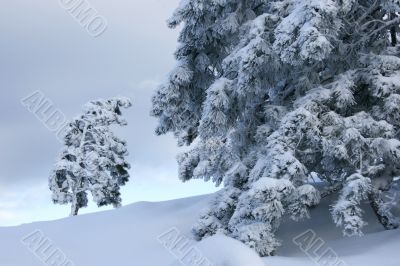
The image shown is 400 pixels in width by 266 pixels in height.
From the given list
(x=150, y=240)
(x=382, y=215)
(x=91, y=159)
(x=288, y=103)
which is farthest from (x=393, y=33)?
(x=91, y=159)

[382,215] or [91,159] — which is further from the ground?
[91,159]

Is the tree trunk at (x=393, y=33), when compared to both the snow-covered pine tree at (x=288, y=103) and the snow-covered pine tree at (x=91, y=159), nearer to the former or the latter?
the snow-covered pine tree at (x=288, y=103)

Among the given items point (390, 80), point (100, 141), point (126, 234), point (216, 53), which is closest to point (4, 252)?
point (126, 234)

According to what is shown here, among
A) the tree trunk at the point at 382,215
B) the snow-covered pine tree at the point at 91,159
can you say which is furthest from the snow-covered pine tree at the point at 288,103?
the snow-covered pine tree at the point at 91,159

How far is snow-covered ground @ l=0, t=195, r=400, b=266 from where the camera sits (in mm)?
8773

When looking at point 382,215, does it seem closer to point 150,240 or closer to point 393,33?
point 393,33

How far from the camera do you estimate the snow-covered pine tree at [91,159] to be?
23297 millimetres

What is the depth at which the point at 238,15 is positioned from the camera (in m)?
11.3

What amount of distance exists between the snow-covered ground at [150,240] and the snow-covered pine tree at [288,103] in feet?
1.90

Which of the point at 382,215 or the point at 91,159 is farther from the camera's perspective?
the point at 91,159

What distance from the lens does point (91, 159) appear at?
77.6 ft

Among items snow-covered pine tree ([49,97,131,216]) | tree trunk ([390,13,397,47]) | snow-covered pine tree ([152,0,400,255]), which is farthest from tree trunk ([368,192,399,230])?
snow-covered pine tree ([49,97,131,216])

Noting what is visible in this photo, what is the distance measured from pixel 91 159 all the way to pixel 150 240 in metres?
12.9

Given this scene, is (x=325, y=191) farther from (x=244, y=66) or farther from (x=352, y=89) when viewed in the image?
(x=244, y=66)
